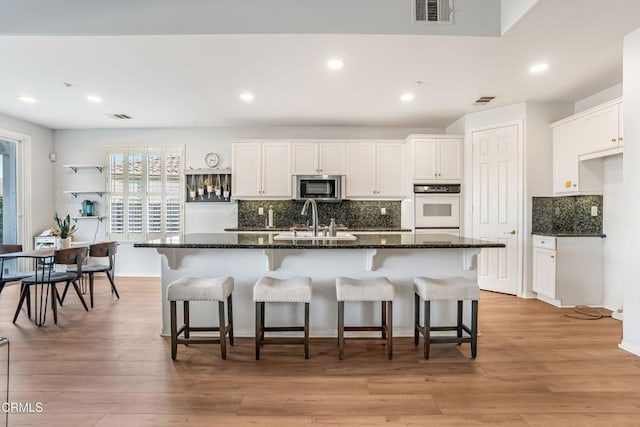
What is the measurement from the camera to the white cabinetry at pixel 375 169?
213 inches

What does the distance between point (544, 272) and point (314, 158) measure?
346 centimetres

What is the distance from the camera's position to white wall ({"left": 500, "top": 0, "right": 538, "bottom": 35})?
2469mm

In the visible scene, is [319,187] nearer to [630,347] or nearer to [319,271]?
[319,271]

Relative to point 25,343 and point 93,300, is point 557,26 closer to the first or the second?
point 25,343

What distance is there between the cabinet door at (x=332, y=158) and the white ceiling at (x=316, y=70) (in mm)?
486

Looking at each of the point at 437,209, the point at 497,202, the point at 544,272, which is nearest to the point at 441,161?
the point at 437,209

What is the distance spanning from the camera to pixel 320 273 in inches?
118

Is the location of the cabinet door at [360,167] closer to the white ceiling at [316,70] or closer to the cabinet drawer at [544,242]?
the white ceiling at [316,70]

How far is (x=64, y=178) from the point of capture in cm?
593

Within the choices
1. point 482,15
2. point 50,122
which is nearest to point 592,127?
point 482,15

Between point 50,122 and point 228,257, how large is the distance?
4663 mm

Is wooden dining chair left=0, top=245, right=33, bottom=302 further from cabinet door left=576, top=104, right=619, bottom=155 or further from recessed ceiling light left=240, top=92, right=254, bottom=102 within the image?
cabinet door left=576, top=104, right=619, bottom=155

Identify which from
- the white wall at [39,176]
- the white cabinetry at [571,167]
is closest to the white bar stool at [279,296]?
the white cabinetry at [571,167]

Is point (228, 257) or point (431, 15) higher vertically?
point (431, 15)
